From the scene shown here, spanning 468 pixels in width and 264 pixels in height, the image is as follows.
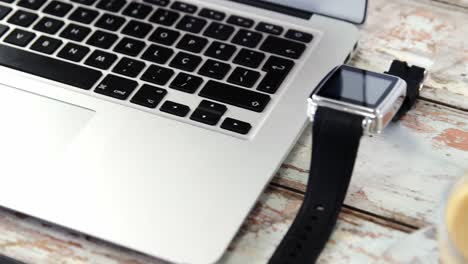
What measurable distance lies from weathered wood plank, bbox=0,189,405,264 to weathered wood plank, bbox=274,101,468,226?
0.06 ft

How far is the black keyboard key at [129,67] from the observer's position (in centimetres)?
53

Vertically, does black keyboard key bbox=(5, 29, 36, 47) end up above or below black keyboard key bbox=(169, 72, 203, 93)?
above

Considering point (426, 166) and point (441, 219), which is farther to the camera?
point (426, 166)

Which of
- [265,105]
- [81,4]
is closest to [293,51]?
[265,105]

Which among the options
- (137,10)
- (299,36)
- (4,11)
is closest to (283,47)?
(299,36)

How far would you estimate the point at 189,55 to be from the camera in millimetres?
549

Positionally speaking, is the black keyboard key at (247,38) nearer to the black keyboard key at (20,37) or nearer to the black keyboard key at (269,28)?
the black keyboard key at (269,28)

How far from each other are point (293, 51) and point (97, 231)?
0.69 ft

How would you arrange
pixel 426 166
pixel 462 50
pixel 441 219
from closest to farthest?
pixel 441 219, pixel 426 166, pixel 462 50

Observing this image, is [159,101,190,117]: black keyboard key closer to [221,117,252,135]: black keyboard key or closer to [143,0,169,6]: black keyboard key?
[221,117,252,135]: black keyboard key

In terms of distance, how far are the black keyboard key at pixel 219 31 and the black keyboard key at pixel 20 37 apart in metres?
0.13

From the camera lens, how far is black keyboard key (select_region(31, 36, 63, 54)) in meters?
0.56

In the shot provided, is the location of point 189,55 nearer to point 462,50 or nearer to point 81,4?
point 81,4

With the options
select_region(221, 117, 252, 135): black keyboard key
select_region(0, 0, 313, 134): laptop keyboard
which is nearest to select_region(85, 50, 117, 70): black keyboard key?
select_region(0, 0, 313, 134): laptop keyboard
